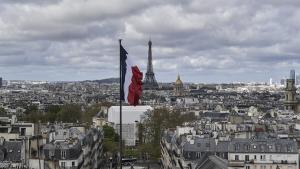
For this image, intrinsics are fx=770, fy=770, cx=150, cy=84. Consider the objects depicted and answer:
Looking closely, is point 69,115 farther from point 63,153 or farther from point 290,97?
point 63,153

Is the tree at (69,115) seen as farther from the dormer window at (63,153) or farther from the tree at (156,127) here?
the dormer window at (63,153)

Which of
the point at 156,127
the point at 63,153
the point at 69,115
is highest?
the point at 69,115

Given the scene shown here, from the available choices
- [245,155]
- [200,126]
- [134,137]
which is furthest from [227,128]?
[134,137]

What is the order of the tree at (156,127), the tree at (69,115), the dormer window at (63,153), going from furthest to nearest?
the tree at (69,115) → the tree at (156,127) → the dormer window at (63,153)

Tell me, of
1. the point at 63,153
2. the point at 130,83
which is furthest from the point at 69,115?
the point at 130,83

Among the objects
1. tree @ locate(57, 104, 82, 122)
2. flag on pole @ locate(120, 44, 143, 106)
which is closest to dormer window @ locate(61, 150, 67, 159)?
flag on pole @ locate(120, 44, 143, 106)

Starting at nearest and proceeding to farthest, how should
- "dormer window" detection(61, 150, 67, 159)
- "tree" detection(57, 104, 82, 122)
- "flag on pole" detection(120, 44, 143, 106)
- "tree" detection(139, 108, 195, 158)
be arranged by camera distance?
"flag on pole" detection(120, 44, 143, 106) → "dormer window" detection(61, 150, 67, 159) → "tree" detection(139, 108, 195, 158) → "tree" detection(57, 104, 82, 122)

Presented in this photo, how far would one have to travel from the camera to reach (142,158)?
114812mm

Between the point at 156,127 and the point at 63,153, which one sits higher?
the point at 156,127

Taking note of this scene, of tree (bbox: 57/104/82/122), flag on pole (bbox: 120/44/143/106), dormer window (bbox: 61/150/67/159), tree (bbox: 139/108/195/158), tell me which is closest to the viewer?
flag on pole (bbox: 120/44/143/106)

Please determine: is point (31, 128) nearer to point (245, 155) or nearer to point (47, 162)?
point (47, 162)

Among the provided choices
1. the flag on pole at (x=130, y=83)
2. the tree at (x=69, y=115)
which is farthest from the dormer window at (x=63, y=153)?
the tree at (x=69, y=115)

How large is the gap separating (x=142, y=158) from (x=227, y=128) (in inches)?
934

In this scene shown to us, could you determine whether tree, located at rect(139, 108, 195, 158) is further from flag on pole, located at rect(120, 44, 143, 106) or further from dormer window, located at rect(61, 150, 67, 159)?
flag on pole, located at rect(120, 44, 143, 106)
